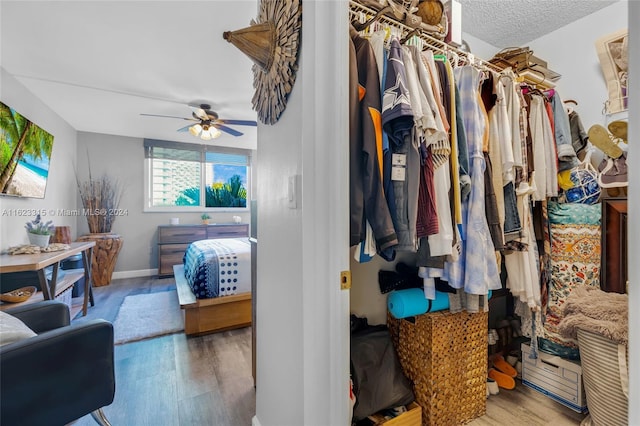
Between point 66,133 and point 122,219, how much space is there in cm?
139

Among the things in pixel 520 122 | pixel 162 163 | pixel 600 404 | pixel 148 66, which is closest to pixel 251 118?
pixel 148 66

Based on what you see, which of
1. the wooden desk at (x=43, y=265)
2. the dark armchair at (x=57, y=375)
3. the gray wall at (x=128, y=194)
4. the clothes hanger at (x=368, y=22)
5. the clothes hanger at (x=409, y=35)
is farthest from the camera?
the gray wall at (x=128, y=194)

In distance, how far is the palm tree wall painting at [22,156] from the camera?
2416 millimetres

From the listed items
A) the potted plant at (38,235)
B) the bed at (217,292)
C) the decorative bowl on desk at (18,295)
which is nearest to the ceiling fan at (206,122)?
the bed at (217,292)

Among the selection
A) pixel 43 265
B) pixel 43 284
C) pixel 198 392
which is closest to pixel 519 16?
pixel 198 392

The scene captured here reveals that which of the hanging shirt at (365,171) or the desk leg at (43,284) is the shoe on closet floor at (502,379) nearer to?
the hanging shirt at (365,171)

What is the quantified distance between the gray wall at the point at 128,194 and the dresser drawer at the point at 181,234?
33 cm

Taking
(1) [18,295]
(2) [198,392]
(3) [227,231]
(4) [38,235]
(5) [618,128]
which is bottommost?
(2) [198,392]

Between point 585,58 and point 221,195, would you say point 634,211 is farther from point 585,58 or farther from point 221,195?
point 221,195

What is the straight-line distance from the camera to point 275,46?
1074mm

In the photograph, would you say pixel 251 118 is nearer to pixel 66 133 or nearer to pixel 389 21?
pixel 66 133

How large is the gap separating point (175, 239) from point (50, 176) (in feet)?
5.71

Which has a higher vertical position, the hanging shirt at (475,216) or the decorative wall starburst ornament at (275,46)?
the decorative wall starburst ornament at (275,46)

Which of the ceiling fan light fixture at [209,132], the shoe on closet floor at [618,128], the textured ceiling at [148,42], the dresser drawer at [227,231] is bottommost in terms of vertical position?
the dresser drawer at [227,231]
